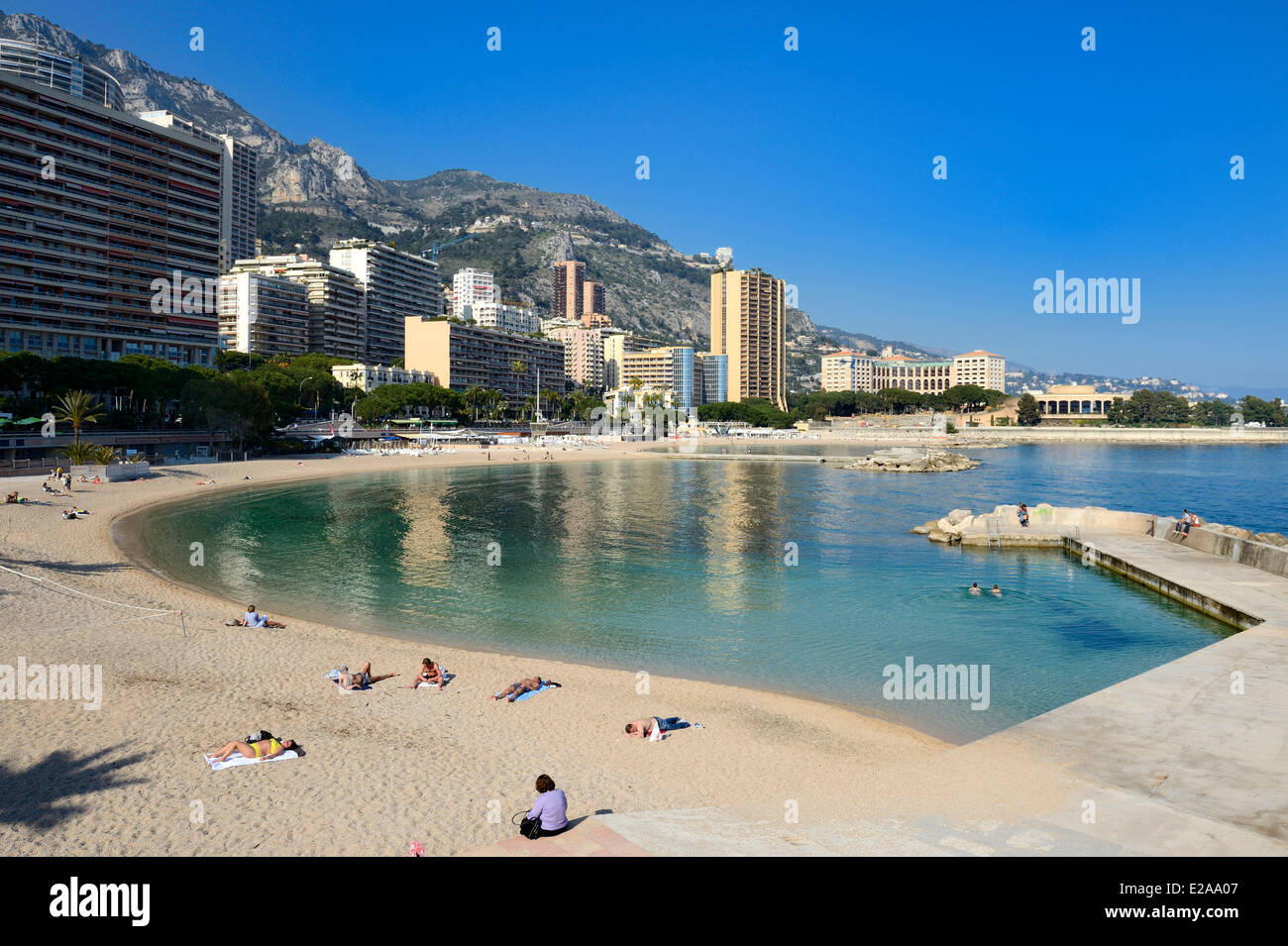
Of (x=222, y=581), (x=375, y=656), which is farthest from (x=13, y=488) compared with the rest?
(x=375, y=656)

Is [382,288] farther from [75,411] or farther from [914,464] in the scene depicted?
[914,464]

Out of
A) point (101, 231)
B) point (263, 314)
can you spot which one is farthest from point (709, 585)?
point (263, 314)

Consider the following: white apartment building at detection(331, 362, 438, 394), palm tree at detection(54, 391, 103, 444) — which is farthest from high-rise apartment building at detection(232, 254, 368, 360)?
palm tree at detection(54, 391, 103, 444)

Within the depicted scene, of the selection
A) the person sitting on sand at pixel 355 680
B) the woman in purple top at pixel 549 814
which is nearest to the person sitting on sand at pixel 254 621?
the person sitting on sand at pixel 355 680

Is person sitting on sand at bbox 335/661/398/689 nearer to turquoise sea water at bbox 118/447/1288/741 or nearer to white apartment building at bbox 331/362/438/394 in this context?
turquoise sea water at bbox 118/447/1288/741

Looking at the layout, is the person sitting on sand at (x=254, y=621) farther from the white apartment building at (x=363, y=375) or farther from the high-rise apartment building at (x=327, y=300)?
the high-rise apartment building at (x=327, y=300)

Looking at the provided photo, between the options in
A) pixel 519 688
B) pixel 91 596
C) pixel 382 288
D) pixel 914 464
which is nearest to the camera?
pixel 519 688
